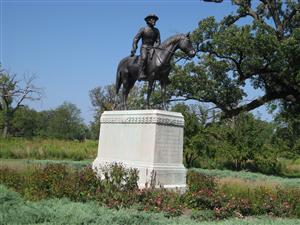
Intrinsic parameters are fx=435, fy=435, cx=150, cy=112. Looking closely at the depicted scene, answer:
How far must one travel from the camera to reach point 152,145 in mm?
12367

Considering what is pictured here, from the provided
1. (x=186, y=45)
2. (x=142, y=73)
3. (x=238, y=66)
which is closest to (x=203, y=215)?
(x=142, y=73)

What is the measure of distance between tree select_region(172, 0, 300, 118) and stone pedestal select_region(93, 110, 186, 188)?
43.5ft

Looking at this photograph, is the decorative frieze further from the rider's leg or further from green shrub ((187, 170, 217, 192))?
green shrub ((187, 170, 217, 192))

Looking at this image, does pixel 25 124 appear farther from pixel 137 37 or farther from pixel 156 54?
pixel 156 54

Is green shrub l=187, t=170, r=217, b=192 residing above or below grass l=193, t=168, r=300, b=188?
below

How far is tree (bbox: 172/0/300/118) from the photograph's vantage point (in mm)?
25109

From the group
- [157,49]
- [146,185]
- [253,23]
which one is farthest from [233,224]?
[253,23]

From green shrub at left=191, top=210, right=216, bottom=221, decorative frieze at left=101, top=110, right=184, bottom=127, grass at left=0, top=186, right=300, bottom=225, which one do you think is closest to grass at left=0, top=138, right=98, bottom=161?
decorative frieze at left=101, top=110, right=184, bottom=127

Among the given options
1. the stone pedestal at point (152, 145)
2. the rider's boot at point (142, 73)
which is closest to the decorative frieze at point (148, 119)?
the stone pedestal at point (152, 145)

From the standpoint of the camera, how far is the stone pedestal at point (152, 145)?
12320 millimetres

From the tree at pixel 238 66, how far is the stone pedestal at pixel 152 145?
13.3 metres

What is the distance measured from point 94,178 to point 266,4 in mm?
20822

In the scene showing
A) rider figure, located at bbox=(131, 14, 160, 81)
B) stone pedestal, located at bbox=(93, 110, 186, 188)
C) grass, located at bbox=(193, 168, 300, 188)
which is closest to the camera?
stone pedestal, located at bbox=(93, 110, 186, 188)

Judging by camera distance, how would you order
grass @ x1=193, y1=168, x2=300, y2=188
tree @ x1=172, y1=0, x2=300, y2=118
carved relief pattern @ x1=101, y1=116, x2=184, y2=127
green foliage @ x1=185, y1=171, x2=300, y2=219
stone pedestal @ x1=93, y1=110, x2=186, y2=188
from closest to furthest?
green foliage @ x1=185, y1=171, x2=300, y2=219
stone pedestal @ x1=93, y1=110, x2=186, y2=188
carved relief pattern @ x1=101, y1=116, x2=184, y2=127
grass @ x1=193, y1=168, x2=300, y2=188
tree @ x1=172, y1=0, x2=300, y2=118
